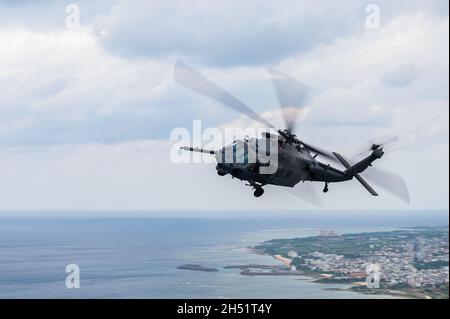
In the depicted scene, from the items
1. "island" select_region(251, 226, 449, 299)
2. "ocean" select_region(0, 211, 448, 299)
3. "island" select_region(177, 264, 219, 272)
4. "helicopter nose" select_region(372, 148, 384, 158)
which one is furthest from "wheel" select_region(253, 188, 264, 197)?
"island" select_region(177, 264, 219, 272)

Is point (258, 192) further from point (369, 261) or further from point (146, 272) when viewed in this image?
point (369, 261)

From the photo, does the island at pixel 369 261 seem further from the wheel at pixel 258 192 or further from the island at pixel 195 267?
the wheel at pixel 258 192

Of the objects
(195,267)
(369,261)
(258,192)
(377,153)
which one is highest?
(377,153)

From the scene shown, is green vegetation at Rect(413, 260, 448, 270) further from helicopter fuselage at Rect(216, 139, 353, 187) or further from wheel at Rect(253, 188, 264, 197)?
wheel at Rect(253, 188, 264, 197)

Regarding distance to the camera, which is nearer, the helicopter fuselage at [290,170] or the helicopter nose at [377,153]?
the helicopter fuselage at [290,170]

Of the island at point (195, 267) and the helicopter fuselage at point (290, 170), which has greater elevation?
the helicopter fuselage at point (290, 170)

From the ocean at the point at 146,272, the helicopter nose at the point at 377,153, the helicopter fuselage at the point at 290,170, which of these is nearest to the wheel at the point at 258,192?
the helicopter fuselage at the point at 290,170

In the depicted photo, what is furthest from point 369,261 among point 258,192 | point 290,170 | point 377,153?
point 258,192
